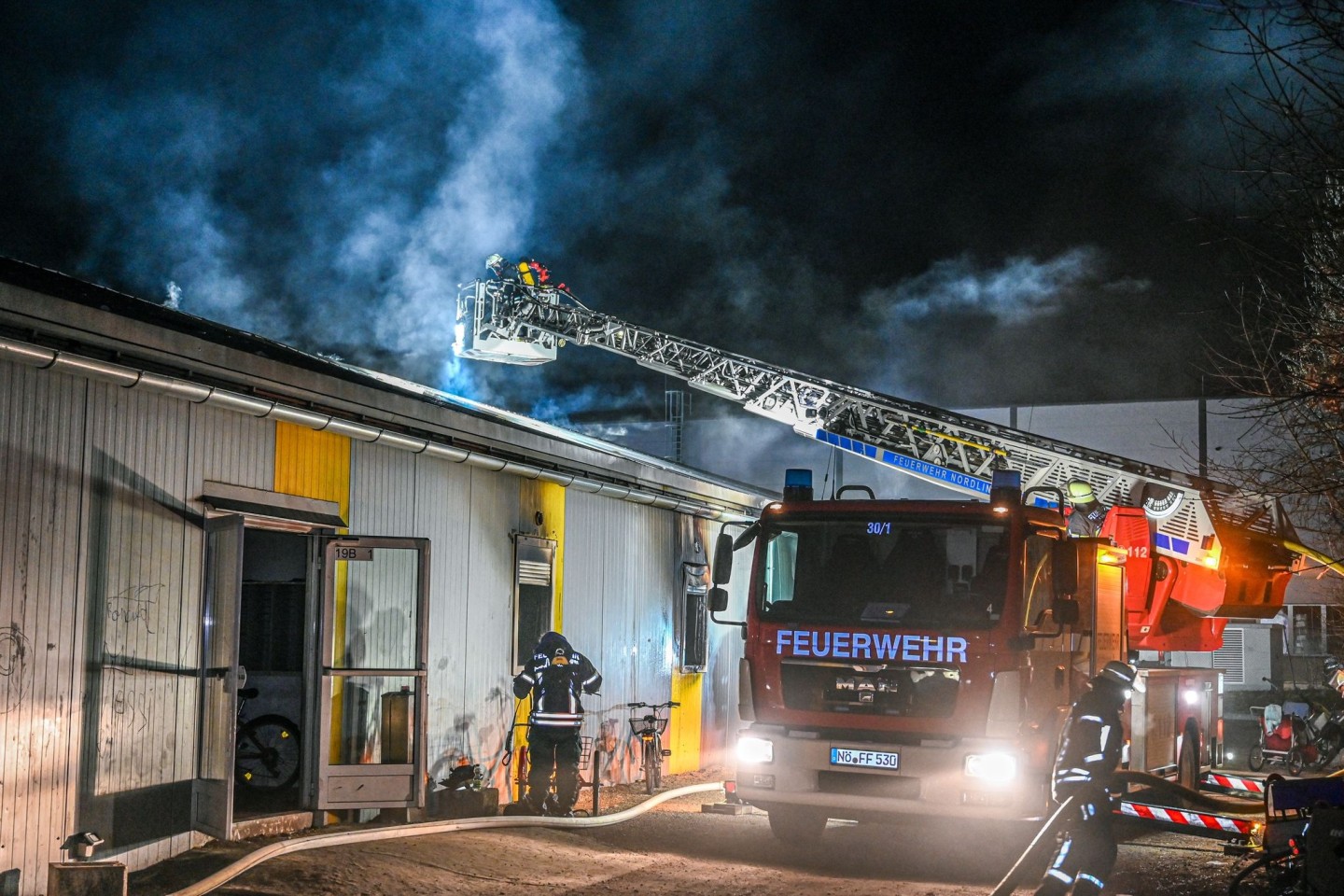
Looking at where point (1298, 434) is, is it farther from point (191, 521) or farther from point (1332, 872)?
point (191, 521)

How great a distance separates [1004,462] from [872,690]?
24.4 ft

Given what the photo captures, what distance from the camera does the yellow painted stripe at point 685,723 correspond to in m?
15.8

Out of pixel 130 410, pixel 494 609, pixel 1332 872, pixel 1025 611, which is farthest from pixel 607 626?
pixel 1332 872

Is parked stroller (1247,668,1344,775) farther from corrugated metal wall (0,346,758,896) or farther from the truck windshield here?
corrugated metal wall (0,346,758,896)

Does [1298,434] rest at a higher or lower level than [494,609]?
higher

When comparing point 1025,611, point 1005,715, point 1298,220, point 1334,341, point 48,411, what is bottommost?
point 1005,715

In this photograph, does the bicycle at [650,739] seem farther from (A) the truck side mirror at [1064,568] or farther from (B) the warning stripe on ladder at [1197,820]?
(A) the truck side mirror at [1064,568]

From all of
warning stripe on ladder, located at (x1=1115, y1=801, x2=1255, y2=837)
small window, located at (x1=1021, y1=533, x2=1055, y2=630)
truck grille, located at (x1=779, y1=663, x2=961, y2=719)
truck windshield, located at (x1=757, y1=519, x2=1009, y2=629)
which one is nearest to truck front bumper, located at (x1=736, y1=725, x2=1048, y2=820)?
truck grille, located at (x1=779, y1=663, x2=961, y2=719)

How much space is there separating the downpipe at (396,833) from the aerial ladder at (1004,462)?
4622mm

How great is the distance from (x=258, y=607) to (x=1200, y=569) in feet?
29.2

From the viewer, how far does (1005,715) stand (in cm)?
888

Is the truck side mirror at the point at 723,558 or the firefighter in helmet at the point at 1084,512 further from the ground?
the firefighter in helmet at the point at 1084,512

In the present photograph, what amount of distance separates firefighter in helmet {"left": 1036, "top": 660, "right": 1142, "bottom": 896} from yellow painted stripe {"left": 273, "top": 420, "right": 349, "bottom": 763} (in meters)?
5.41

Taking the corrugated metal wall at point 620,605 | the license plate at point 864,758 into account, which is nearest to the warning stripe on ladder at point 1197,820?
the license plate at point 864,758
